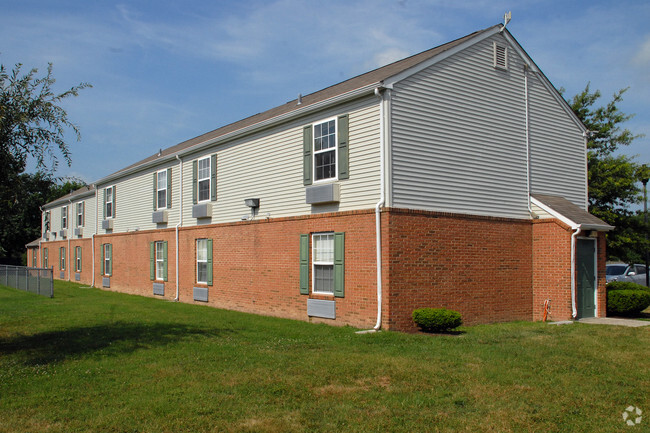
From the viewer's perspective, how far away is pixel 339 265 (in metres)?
13.6

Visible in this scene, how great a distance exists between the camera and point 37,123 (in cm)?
1059

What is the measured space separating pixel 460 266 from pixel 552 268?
2.89 meters

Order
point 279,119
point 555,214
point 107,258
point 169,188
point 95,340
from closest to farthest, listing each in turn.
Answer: point 95,340 → point 555,214 → point 279,119 → point 169,188 → point 107,258

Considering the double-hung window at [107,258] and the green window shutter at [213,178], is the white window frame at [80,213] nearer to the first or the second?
the double-hung window at [107,258]

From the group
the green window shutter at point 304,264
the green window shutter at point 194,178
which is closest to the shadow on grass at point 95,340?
the green window shutter at point 304,264

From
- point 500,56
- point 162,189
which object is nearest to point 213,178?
point 162,189

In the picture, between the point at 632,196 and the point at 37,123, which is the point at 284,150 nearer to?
the point at 37,123

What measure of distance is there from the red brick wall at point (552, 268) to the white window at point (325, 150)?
5896mm

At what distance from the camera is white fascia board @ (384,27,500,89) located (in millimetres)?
12850

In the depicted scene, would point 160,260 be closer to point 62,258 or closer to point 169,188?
point 169,188

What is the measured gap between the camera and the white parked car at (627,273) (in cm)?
2705

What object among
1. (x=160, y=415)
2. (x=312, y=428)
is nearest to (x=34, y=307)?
(x=160, y=415)

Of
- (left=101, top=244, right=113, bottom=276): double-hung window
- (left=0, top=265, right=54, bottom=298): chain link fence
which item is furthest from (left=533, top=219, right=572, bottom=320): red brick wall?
(left=101, top=244, right=113, bottom=276): double-hung window

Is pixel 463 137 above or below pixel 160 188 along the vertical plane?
above
